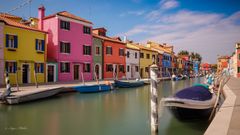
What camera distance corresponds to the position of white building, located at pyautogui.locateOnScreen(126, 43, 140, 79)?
36.3 metres

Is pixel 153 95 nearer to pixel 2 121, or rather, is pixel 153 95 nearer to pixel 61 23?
pixel 2 121

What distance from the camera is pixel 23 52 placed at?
67.6 feet

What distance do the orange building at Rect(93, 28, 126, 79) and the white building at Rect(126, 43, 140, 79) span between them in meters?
1.41

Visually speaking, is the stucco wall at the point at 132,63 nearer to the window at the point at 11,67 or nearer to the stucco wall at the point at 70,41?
the stucco wall at the point at 70,41

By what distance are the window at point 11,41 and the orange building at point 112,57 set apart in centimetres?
1290

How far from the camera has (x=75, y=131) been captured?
24.5ft

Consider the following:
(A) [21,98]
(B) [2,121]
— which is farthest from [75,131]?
(A) [21,98]

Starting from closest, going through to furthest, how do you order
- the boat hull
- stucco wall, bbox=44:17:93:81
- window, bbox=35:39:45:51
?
the boat hull
window, bbox=35:39:45:51
stucco wall, bbox=44:17:93:81

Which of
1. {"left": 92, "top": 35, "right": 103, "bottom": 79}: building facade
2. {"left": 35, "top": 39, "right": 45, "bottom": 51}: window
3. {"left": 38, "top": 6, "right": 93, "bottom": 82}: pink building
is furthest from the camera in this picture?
{"left": 92, "top": 35, "right": 103, "bottom": 79}: building facade

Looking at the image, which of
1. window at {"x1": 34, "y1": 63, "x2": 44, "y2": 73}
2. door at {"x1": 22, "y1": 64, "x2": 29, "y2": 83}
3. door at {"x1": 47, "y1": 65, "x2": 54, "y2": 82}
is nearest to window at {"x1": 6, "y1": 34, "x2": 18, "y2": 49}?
door at {"x1": 22, "y1": 64, "x2": 29, "y2": 83}

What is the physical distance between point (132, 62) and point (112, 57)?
597cm

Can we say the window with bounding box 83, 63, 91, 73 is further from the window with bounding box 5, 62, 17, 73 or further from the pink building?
the window with bounding box 5, 62, 17, 73

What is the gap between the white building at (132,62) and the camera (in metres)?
36.3

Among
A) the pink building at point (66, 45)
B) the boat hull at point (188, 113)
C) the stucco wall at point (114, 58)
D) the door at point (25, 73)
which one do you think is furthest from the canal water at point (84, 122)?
the stucco wall at point (114, 58)
